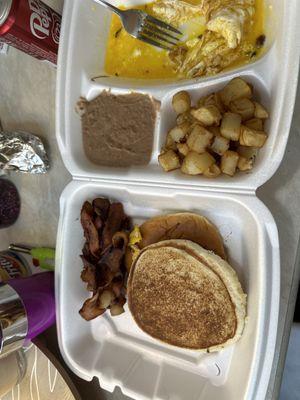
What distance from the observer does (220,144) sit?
1.23 meters

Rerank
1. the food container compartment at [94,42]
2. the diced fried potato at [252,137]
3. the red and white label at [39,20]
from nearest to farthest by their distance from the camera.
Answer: the diced fried potato at [252,137], the red and white label at [39,20], the food container compartment at [94,42]

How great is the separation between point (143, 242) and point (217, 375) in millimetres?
544

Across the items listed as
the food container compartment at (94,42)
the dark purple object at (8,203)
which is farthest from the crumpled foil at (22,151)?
the food container compartment at (94,42)

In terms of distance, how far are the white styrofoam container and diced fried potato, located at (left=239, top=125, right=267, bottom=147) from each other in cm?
3

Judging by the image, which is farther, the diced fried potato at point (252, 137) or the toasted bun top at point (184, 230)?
the toasted bun top at point (184, 230)

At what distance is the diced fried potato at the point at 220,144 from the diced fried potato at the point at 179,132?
4.2 inches

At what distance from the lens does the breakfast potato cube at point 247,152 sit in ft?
4.09

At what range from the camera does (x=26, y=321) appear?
5.15 feet

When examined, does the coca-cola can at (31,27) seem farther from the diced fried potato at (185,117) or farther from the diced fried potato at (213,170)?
the diced fried potato at (213,170)

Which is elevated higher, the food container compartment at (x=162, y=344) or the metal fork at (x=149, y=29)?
the metal fork at (x=149, y=29)

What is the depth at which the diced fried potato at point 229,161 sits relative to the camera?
1.21 m

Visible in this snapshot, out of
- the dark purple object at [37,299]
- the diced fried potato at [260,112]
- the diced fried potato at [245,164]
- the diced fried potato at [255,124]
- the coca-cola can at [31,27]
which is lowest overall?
the dark purple object at [37,299]

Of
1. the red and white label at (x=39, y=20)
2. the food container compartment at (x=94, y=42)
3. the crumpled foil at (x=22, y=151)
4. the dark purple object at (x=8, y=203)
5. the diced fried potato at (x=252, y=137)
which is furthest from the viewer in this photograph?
the dark purple object at (x=8, y=203)

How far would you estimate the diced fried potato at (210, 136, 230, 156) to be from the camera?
1.22m
